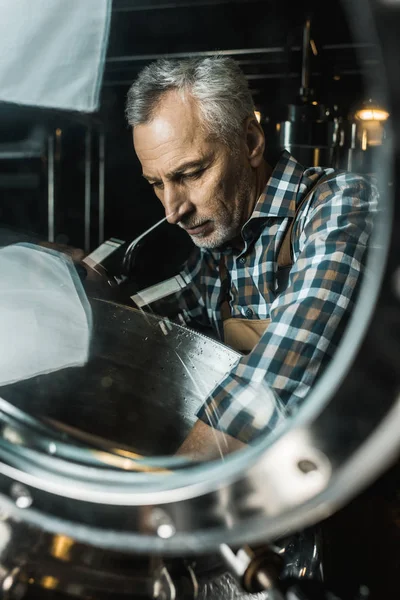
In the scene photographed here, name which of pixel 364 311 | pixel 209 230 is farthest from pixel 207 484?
pixel 209 230

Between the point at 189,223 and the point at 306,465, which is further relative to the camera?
the point at 189,223

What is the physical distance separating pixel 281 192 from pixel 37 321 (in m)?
0.54

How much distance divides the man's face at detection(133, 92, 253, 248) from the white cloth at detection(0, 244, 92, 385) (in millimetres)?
271

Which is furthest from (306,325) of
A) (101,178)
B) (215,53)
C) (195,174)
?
(101,178)

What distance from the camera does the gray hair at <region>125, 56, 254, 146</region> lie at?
1031 mm

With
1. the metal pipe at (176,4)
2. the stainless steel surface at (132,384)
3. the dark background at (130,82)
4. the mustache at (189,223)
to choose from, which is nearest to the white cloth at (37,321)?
the stainless steel surface at (132,384)

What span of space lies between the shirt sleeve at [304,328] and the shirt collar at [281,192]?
0.27 m

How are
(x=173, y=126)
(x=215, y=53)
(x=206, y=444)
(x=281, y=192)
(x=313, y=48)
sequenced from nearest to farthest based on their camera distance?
1. (x=206, y=444)
2. (x=173, y=126)
3. (x=281, y=192)
4. (x=215, y=53)
5. (x=313, y=48)

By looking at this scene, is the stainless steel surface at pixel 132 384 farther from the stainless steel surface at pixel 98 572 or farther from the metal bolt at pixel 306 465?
the metal bolt at pixel 306 465

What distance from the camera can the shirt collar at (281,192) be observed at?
3.79 ft

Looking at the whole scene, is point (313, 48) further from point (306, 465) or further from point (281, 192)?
point (306, 465)

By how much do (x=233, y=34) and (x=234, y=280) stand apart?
536 mm

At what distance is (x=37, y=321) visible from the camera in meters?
0.87

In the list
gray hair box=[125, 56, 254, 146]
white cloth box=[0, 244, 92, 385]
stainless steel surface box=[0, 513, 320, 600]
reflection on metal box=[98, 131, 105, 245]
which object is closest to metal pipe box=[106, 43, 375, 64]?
gray hair box=[125, 56, 254, 146]
